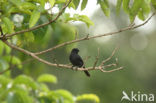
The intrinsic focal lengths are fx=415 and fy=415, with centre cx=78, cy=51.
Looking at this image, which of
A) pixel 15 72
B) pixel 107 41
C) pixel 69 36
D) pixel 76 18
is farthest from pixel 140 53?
pixel 76 18

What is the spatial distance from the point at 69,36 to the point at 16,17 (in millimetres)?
1264

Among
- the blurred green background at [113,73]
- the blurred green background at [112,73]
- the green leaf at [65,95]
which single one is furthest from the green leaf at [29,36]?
the blurred green background at [113,73]

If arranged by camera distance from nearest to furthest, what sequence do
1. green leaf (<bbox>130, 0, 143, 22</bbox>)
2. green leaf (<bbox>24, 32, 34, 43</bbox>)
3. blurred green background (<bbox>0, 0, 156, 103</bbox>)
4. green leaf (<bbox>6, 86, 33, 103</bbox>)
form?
green leaf (<bbox>130, 0, 143, 22</bbox>) < green leaf (<bbox>24, 32, 34, 43</bbox>) < green leaf (<bbox>6, 86, 33, 103</bbox>) < blurred green background (<bbox>0, 0, 156, 103</bbox>)

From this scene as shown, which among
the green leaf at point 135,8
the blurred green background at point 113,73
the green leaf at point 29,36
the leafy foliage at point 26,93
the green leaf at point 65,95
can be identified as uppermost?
the green leaf at point 135,8

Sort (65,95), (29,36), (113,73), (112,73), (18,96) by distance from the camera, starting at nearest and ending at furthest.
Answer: (29,36), (18,96), (65,95), (112,73), (113,73)

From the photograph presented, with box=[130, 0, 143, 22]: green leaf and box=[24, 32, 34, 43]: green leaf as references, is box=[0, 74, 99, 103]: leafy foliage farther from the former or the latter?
box=[130, 0, 143, 22]: green leaf

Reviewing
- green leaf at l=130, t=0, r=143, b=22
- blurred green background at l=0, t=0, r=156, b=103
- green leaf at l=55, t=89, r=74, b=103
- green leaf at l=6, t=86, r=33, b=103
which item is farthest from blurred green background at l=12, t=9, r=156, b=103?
green leaf at l=130, t=0, r=143, b=22

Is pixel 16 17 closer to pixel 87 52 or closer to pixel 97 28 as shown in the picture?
pixel 87 52

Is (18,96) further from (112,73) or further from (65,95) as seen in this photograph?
(112,73)

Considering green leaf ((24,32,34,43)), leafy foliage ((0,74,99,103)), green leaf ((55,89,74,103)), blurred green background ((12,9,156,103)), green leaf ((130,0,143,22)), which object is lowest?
blurred green background ((12,9,156,103))

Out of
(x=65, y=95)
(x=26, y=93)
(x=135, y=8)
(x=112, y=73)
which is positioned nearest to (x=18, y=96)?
(x=26, y=93)

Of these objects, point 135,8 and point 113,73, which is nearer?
point 135,8

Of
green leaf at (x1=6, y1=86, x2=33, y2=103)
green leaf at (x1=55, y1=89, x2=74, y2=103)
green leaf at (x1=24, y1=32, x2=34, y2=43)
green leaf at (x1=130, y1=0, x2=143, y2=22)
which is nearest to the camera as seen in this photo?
green leaf at (x1=130, y1=0, x2=143, y2=22)

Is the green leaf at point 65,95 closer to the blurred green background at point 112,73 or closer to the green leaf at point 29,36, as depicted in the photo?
the green leaf at point 29,36
